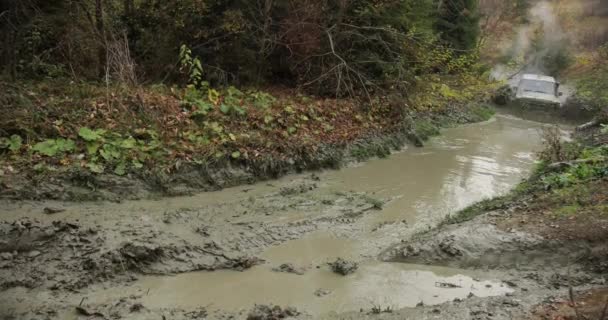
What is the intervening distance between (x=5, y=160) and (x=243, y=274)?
4492 millimetres

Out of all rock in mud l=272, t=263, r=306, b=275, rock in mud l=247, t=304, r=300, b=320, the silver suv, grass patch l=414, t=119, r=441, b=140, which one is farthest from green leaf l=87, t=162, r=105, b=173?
the silver suv

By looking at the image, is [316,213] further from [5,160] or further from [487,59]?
[487,59]

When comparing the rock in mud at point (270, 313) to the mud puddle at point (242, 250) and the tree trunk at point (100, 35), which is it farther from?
the tree trunk at point (100, 35)

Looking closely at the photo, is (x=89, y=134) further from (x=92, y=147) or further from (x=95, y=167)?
(x=95, y=167)

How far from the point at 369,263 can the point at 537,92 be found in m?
18.2

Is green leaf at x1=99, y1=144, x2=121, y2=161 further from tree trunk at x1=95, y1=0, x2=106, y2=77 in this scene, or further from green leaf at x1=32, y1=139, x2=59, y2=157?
tree trunk at x1=95, y1=0, x2=106, y2=77

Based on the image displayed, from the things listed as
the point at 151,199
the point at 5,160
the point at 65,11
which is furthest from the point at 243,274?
the point at 65,11

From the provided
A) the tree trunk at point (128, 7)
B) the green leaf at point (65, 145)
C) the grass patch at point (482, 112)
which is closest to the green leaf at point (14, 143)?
the green leaf at point (65, 145)

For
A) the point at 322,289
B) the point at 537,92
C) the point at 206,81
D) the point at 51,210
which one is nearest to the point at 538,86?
the point at 537,92

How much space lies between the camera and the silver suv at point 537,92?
70.5 ft

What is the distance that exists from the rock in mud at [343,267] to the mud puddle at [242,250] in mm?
97

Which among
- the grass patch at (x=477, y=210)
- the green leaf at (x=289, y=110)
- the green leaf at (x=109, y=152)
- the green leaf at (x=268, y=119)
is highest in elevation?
the green leaf at (x=289, y=110)

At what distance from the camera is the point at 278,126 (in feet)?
37.7

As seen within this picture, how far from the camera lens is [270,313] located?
18.8 feet
